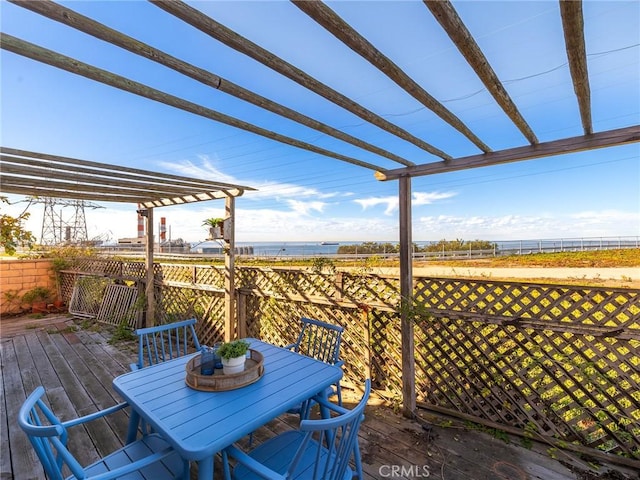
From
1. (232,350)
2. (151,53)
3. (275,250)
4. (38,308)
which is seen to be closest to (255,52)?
(151,53)

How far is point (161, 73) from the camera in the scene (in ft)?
6.83

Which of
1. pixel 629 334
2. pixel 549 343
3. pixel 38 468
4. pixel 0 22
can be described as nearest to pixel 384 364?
pixel 549 343

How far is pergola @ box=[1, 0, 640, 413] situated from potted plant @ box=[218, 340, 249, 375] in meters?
1.36

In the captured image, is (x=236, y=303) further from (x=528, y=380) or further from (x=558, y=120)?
(x=558, y=120)

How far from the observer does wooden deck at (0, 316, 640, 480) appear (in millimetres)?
1991

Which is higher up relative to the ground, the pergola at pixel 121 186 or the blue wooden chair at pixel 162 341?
the pergola at pixel 121 186

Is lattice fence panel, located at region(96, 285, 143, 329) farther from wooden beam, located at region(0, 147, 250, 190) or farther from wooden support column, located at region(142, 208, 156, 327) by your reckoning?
wooden beam, located at region(0, 147, 250, 190)

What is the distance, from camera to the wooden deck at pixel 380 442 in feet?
6.53

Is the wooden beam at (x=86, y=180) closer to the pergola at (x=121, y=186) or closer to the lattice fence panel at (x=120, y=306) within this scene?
the pergola at (x=121, y=186)

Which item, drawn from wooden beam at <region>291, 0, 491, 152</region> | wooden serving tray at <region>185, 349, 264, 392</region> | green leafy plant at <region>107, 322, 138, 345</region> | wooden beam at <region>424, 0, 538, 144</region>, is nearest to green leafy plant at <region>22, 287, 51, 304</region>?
green leafy plant at <region>107, 322, 138, 345</region>

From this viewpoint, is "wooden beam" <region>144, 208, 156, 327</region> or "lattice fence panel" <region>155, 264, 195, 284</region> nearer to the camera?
"lattice fence panel" <region>155, 264, 195, 284</region>

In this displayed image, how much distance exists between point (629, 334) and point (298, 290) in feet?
9.42

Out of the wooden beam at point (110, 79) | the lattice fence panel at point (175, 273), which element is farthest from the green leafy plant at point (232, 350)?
the lattice fence panel at point (175, 273)

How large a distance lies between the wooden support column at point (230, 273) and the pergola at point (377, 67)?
6.06ft
